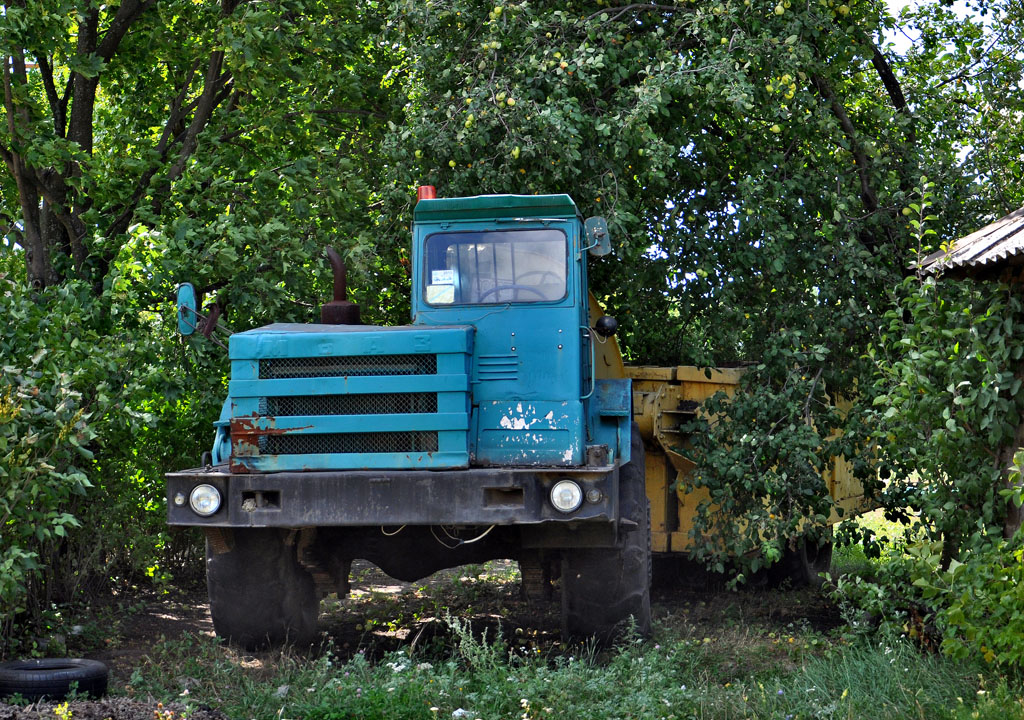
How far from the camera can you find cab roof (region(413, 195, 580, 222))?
7156 mm

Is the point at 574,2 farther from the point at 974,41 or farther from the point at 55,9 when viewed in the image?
the point at 974,41

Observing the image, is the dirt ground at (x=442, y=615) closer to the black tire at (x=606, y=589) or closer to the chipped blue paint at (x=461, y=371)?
the black tire at (x=606, y=589)

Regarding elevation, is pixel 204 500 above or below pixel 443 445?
below

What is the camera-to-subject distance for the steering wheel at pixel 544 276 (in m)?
7.15

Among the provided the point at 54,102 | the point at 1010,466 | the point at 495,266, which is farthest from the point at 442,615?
the point at 54,102

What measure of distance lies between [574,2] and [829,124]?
2.56 m

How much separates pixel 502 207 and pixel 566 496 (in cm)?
197

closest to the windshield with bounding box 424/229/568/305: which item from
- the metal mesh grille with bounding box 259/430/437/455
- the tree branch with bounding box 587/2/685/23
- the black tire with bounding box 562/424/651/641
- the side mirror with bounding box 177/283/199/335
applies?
the metal mesh grille with bounding box 259/430/437/455

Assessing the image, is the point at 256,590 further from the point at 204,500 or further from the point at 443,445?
the point at 443,445

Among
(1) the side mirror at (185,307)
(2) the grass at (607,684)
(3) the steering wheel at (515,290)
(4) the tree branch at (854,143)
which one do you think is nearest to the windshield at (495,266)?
(3) the steering wheel at (515,290)

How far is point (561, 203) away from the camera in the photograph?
23.5 ft

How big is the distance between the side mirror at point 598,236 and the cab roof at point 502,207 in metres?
0.13

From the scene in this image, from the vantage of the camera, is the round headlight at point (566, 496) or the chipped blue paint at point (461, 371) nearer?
the round headlight at point (566, 496)

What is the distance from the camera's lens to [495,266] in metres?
7.25
